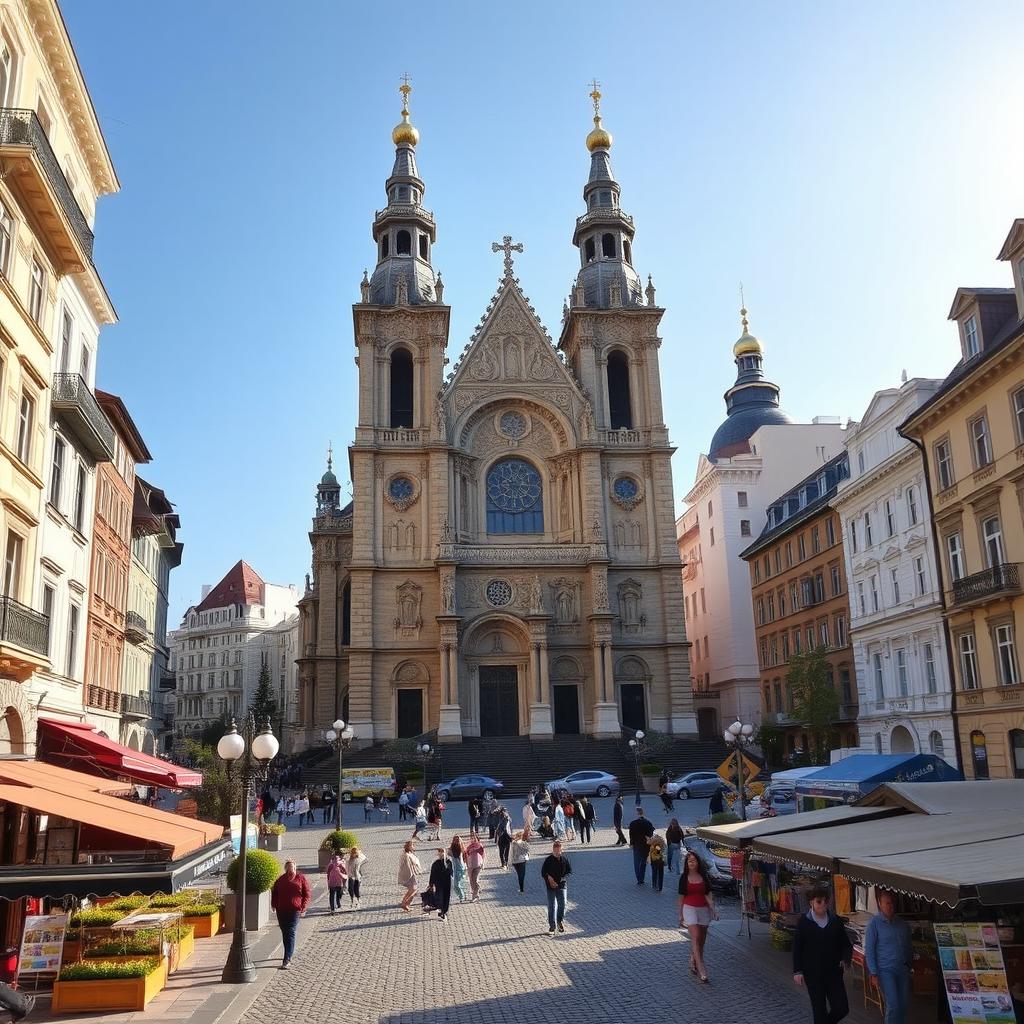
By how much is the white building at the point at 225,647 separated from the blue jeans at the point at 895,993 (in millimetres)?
108825

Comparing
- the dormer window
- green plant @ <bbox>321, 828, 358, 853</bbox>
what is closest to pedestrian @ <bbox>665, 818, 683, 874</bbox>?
green plant @ <bbox>321, 828, 358, 853</bbox>

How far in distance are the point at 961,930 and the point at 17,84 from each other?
2052 cm

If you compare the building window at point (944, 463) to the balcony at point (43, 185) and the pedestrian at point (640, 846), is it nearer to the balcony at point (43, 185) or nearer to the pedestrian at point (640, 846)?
the pedestrian at point (640, 846)

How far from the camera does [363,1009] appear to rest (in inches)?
475

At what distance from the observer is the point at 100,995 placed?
12070 mm

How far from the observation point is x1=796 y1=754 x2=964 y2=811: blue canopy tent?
2175 cm

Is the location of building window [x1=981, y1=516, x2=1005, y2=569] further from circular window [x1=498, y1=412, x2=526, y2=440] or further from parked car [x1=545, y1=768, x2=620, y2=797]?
circular window [x1=498, y1=412, x2=526, y2=440]

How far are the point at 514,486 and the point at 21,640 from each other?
4109 centimetres

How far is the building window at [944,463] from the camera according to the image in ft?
105

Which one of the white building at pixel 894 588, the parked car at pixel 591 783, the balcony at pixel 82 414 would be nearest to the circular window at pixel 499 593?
the parked car at pixel 591 783

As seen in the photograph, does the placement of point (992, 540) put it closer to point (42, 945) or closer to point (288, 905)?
point (288, 905)

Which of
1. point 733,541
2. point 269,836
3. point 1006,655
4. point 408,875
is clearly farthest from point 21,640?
point 733,541

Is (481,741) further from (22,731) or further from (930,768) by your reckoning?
(22,731)

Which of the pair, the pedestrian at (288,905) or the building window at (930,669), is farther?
the building window at (930,669)
